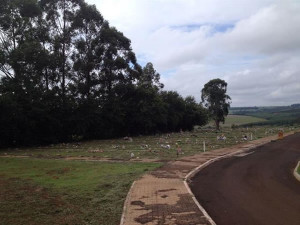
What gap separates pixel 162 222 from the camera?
8.23 meters

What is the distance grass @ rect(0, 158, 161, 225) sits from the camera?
29.2 ft

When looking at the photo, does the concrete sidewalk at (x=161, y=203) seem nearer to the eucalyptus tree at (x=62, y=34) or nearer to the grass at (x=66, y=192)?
the grass at (x=66, y=192)

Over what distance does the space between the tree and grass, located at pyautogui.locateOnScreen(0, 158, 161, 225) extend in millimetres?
56885

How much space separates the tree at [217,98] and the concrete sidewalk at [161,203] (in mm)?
59691

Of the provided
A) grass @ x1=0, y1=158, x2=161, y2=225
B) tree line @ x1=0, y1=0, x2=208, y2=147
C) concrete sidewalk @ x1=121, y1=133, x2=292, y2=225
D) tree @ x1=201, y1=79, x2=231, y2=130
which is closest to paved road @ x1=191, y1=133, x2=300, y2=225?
concrete sidewalk @ x1=121, y1=133, x2=292, y2=225

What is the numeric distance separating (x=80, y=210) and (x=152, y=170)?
761 cm

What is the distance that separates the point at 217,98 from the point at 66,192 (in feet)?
213

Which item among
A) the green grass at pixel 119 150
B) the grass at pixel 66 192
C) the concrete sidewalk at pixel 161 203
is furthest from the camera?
the green grass at pixel 119 150

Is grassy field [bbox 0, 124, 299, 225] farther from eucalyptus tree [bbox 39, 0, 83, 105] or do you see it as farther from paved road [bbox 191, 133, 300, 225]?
eucalyptus tree [bbox 39, 0, 83, 105]

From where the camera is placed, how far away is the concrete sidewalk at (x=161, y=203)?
843 cm

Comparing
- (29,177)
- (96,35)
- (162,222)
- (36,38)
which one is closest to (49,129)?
(36,38)

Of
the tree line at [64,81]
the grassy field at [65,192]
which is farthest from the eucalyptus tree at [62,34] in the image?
the grassy field at [65,192]

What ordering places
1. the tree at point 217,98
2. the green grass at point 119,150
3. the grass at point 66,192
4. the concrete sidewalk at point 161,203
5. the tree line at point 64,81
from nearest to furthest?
the concrete sidewalk at point 161,203 < the grass at point 66,192 < the green grass at point 119,150 < the tree line at point 64,81 < the tree at point 217,98

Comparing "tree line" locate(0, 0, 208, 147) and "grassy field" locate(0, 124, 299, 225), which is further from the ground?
"tree line" locate(0, 0, 208, 147)
